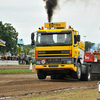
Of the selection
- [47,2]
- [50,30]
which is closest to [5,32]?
[47,2]

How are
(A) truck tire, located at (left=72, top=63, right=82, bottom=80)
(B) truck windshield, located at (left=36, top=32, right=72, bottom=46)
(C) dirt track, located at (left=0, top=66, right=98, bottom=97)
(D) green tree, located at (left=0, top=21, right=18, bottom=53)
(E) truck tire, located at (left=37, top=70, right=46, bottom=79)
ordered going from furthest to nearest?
1. (D) green tree, located at (left=0, top=21, right=18, bottom=53)
2. (E) truck tire, located at (left=37, top=70, right=46, bottom=79)
3. (A) truck tire, located at (left=72, top=63, right=82, bottom=80)
4. (B) truck windshield, located at (left=36, top=32, right=72, bottom=46)
5. (C) dirt track, located at (left=0, top=66, right=98, bottom=97)

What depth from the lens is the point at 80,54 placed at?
18469mm

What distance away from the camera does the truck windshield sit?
650 inches

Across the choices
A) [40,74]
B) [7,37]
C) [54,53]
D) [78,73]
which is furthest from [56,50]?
[7,37]

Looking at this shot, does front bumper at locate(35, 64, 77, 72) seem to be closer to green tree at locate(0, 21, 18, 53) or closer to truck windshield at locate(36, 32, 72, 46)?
truck windshield at locate(36, 32, 72, 46)

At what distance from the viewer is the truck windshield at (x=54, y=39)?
54.2ft

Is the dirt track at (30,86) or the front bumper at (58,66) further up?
the front bumper at (58,66)

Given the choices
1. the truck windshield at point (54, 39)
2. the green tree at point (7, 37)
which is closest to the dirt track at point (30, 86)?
the truck windshield at point (54, 39)

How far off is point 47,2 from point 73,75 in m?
8.41

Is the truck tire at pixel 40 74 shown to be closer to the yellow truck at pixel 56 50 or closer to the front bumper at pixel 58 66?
the yellow truck at pixel 56 50

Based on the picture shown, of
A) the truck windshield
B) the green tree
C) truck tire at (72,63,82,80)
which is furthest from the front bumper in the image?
the green tree

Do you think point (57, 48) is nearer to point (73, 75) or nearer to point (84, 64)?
point (73, 75)

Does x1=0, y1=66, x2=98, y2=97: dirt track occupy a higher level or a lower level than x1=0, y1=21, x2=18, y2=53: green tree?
lower

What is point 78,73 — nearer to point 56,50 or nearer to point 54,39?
point 56,50
